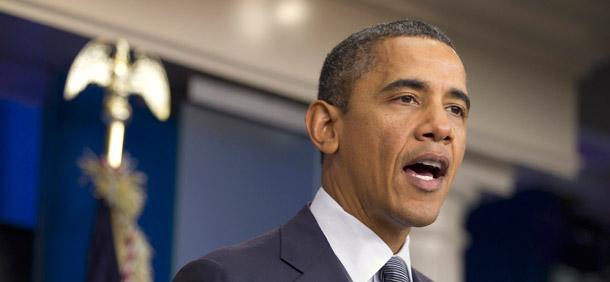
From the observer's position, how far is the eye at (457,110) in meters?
1.84

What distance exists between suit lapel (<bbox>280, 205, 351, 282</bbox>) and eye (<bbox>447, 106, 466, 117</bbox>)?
1.04 ft

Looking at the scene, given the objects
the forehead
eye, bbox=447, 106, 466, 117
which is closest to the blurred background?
the forehead

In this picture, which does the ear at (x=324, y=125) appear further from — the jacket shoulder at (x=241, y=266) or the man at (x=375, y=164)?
the jacket shoulder at (x=241, y=266)

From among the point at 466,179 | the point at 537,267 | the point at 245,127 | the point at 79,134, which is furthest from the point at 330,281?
the point at 537,267

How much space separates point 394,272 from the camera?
5.75 feet

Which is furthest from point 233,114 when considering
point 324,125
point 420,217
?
point 420,217

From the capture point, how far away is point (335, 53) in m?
1.98

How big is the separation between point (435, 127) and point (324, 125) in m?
0.24

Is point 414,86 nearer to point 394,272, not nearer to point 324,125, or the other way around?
point 324,125

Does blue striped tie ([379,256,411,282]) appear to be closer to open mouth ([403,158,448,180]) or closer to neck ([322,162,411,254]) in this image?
neck ([322,162,411,254])

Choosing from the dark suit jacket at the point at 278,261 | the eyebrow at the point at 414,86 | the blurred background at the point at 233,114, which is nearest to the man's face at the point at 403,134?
the eyebrow at the point at 414,86

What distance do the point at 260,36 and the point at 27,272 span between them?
5.45 feet

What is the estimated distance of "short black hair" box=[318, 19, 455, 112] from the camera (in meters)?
1.90

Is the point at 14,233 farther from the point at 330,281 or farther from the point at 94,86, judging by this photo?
the point at 330,281
